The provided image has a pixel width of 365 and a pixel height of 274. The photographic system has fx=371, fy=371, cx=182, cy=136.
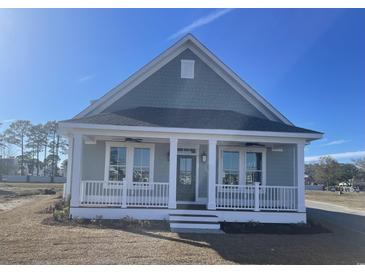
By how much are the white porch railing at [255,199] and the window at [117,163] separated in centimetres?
353

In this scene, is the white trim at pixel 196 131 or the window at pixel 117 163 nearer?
the white trim at pixel 196 131

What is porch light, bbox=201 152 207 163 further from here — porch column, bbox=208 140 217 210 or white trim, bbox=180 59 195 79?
white trim, bbox=180 59 195 79

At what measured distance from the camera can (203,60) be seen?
47.8 ft

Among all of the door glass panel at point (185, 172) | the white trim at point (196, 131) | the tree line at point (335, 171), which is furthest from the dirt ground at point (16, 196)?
the tree line at point (335, 171)

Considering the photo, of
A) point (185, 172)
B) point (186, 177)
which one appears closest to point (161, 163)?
point (185, 172)

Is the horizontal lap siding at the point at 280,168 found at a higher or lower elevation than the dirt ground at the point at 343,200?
higher

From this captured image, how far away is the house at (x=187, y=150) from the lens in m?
11.5

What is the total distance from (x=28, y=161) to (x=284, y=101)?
2092 inches

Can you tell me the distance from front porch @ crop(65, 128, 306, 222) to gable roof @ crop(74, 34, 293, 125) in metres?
1.36

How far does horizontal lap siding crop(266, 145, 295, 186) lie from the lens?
46.4 feet

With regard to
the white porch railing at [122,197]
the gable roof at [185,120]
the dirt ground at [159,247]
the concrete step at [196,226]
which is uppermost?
the gable roof at [185,120]

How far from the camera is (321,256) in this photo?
737 centimetres

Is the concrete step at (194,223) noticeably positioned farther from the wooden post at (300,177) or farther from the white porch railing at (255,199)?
the wooden post at (300,177)

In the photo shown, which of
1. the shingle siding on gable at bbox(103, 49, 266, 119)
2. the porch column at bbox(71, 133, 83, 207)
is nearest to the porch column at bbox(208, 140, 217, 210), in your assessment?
the shingle siding on gable at bbox(103, 49, 266, 119)
